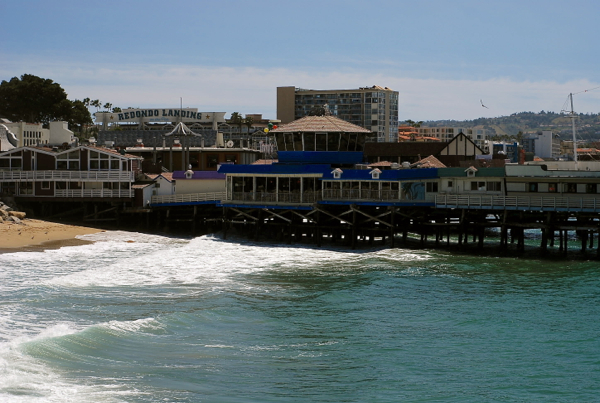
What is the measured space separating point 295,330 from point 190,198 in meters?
35.2

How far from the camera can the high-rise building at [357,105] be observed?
539ft

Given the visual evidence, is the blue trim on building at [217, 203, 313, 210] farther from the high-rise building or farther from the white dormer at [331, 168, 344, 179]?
the high-rise building

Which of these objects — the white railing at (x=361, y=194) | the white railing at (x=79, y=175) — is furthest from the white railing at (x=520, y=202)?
the white railing at (x=79, y=175)

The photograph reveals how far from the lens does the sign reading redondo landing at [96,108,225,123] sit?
100 m

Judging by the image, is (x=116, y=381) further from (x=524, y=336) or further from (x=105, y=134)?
(x=105, y=134)

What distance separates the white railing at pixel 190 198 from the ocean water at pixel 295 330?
15.2 metres

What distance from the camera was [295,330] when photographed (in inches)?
1131

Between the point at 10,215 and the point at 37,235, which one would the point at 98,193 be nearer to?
the point at 10,215

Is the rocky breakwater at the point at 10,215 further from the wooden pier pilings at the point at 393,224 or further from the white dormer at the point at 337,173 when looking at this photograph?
the white dormer at the point at 337,173

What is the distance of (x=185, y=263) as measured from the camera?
4453cm

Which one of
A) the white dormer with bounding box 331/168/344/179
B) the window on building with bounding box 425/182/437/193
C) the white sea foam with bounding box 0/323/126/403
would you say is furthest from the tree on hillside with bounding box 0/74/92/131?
the white sea foam with bounding box 0/323/126/403

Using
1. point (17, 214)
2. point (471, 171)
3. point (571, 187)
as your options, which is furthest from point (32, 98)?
point (571, 187)

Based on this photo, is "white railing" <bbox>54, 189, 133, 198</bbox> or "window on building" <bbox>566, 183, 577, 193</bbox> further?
"white railing" <bbox>54, 189, 133, 198</bbox>

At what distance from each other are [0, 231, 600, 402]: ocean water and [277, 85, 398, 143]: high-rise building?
395ft
